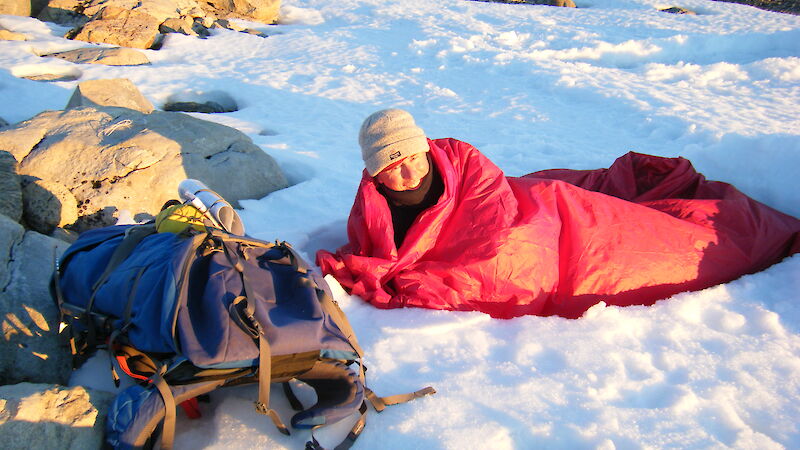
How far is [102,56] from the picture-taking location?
651 cm

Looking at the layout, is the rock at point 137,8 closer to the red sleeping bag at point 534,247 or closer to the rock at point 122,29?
the rock at point 122,29

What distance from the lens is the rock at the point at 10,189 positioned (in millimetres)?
2658

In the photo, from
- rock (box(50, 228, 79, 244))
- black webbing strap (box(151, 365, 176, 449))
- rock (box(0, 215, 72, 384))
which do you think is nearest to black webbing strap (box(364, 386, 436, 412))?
black webbing strap (box(151, 365, 176, 449))

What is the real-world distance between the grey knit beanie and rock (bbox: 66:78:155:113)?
2.79 metres

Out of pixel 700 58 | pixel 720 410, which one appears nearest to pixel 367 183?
pixel 720 410

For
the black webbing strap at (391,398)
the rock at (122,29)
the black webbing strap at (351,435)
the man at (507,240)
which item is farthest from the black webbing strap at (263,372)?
the rock at (122,29)

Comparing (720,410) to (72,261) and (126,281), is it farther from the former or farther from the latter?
(72,261)

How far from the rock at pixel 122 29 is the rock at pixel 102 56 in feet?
2.75

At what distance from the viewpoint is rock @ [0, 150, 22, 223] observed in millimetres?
2658

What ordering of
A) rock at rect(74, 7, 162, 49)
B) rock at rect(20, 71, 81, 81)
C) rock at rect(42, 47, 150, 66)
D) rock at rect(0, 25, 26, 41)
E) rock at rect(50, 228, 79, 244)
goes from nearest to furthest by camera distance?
rock at rect(50, 228, 79, 244), rock at rect(20, 71, 81, 81), rock at rect(42, 47, 150, 66), rock at rect(0, 25, 26, 41), rock at rect(74, 7, 162, 49)

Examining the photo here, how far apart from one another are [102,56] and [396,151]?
5.95 meters

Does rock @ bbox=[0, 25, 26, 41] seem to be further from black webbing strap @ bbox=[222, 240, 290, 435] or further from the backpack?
black webbing strap @ bbox=[222, 240, 290, 435]

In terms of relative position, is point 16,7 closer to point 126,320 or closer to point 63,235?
point 63,235

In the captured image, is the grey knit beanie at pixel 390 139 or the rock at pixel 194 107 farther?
the rock at pixel 194 107
